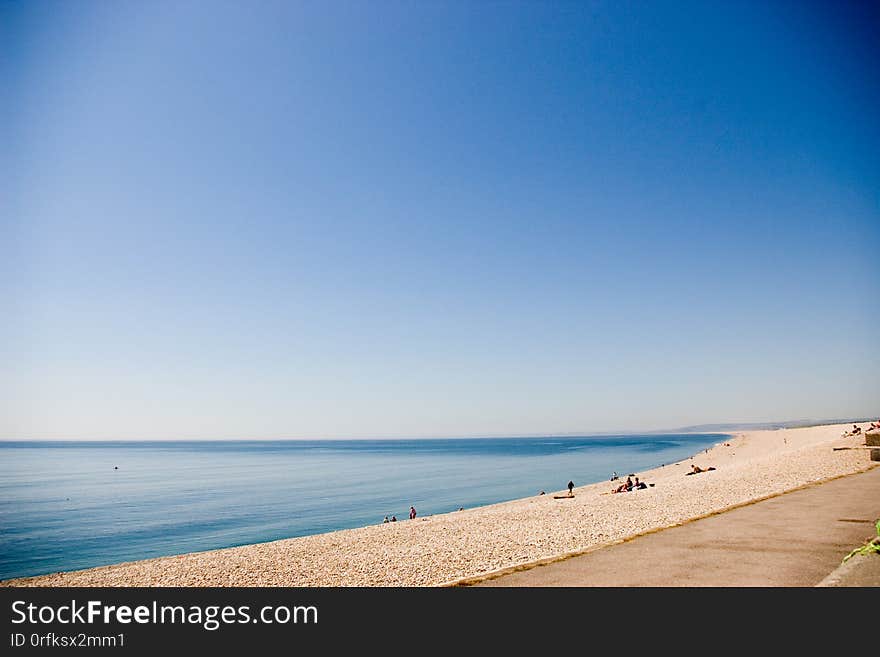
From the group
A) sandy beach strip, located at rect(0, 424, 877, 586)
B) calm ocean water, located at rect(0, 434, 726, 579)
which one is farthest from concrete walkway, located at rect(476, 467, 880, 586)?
calm ocean water, located at rect(0, 434, 726, 579)

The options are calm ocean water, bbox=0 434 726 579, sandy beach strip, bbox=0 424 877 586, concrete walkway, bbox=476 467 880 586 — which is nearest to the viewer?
concrete walkway, bbox=476 467 880 586

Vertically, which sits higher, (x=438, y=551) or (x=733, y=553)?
(x=733, y=553)

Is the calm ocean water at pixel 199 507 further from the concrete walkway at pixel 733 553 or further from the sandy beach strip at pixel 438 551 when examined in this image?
the concrete walkway at pixel 733 553

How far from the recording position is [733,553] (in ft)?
27.7

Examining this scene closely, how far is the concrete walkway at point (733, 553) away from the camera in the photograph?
23.6 ft

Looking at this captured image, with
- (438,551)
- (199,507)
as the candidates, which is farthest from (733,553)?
(199,507)

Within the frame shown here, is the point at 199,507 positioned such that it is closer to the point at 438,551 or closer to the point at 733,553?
the point at 438,551

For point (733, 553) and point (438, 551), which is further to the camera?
point (438, 551)

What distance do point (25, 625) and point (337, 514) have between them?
1301 inches

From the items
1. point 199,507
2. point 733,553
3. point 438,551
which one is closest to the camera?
point 733,553

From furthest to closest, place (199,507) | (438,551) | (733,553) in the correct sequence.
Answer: (199,507)
(438,551)
(733,553)

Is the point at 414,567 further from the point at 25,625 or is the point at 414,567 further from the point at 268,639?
the point at 25,625

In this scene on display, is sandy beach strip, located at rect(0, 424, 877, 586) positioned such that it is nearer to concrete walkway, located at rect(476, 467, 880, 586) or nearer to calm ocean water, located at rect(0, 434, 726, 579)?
concrete walkway, located at rect(476, 467, 880, 586)

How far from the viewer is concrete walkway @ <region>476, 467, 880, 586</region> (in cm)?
718
